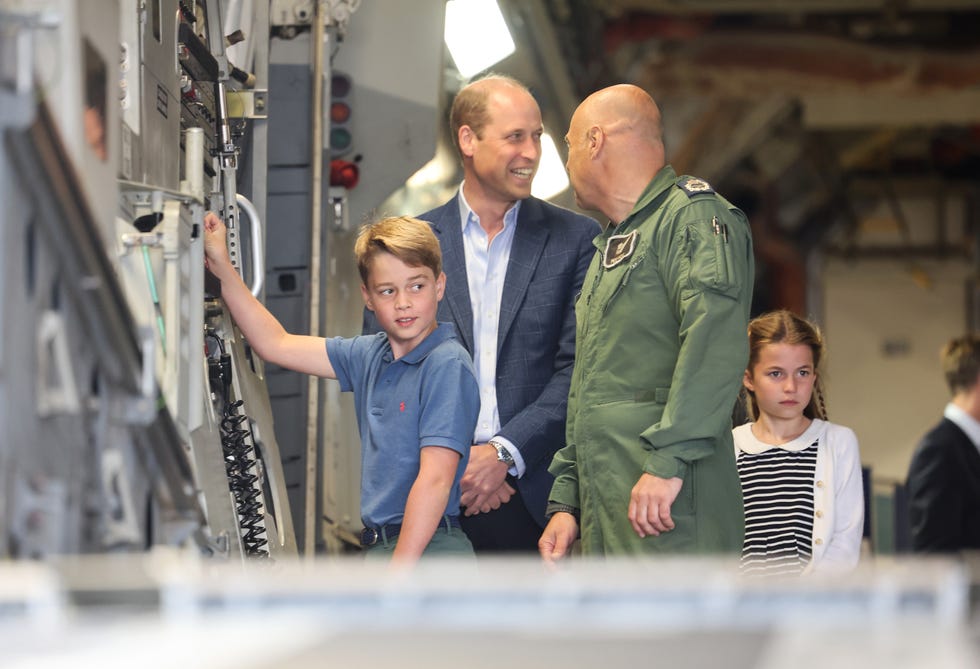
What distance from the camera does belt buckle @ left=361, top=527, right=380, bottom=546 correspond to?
3.04 metres

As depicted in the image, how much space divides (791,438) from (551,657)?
92.0 inches

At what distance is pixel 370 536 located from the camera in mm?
3047

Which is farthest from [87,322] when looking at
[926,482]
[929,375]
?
[929,375]

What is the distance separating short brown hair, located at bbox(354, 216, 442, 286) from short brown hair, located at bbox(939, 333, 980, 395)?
114 inches

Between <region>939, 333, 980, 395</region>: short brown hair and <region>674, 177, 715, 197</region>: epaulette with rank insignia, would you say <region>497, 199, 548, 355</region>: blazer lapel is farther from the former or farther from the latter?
<region>939, 333, 980, 395</region>: short brown hair

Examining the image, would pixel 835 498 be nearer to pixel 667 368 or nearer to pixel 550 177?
pixel 667 368

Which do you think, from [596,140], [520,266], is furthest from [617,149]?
[520,266]

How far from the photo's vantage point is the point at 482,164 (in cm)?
377

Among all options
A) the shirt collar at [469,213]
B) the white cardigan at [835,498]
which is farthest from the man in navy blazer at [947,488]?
the shirt collar at [469,213]

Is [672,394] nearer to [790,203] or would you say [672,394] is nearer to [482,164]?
[482,164]

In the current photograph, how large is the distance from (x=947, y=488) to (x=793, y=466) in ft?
3.89

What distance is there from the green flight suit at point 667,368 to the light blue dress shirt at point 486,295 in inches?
19.0

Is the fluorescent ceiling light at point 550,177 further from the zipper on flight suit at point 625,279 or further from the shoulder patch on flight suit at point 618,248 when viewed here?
the zipper on flight suit at point 625,279

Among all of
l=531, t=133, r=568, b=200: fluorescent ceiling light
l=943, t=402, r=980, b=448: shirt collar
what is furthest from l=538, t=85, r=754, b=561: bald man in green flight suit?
l=531, t=133, r=568, b=200: fluorescent ceiling light
